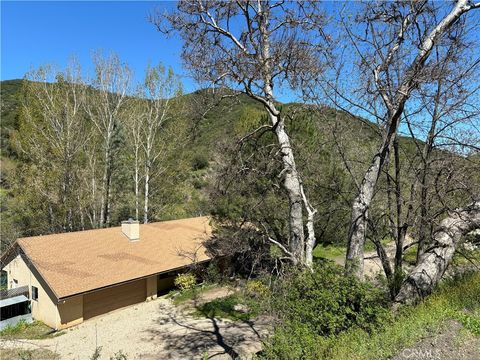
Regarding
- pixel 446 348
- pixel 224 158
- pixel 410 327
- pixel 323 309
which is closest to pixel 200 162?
pixel 224 158

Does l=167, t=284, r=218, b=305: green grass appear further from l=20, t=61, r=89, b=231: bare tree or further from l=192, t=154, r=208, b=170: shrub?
l=192, t=154, r=208, b=170: shrub

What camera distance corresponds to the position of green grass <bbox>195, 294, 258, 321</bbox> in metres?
15.3

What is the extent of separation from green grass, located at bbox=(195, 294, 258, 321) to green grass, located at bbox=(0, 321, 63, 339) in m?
6.10

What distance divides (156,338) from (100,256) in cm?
625

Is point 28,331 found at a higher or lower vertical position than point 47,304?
lower

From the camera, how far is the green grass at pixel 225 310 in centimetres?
1530

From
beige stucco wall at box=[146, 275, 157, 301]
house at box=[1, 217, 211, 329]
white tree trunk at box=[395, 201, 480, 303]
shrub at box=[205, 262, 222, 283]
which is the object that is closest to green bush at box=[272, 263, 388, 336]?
white tree trunk at box=[395, 201, 480, 303]

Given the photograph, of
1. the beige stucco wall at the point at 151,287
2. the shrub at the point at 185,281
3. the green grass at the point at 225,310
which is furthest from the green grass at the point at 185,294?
the green grass at the point at 225,310

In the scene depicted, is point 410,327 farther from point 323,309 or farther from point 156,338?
point 156,338

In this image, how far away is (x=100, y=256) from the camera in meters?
17.4

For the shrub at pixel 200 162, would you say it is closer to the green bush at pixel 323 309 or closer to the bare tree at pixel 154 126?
the bare tree at pixel 154 126

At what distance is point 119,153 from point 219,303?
57.3ft

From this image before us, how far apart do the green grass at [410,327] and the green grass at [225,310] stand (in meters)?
9.90

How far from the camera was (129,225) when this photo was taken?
2020cm
